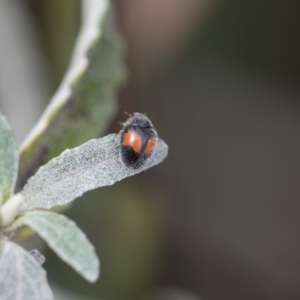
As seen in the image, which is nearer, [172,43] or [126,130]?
[126,130]

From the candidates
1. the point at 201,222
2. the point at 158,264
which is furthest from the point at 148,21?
the point at 158,264

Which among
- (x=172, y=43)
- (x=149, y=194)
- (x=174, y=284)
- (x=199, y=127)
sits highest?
(x=172, y=43)

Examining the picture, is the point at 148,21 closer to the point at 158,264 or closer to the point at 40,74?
the point at 40,74

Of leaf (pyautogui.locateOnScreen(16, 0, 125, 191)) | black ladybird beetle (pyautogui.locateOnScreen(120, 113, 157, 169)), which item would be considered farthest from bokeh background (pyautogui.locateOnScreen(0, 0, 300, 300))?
black ladybird beetle (pyautogui.locateOnScreen(120, 113, 157, 169))

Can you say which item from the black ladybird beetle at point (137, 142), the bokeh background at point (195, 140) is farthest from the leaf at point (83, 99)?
the bokeh background at point (195, 140)

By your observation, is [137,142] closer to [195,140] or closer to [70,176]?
[70,176]

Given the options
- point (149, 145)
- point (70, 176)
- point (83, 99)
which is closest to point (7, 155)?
point (70, 176)

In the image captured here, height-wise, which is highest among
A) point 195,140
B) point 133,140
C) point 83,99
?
point 133,140

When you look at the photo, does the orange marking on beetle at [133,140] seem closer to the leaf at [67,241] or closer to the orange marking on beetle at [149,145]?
the orange marking on beetle at [149,145]
